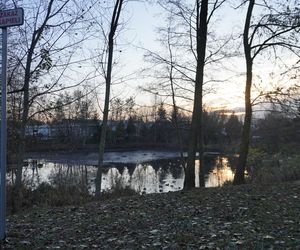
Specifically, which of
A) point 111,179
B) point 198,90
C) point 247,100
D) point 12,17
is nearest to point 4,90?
point 12,17

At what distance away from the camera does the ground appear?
5.86 m

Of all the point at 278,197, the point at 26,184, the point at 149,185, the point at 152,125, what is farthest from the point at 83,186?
the point at 152,125

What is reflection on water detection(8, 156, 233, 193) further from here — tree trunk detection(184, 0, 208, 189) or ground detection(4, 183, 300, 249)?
ground detection(4, 183, 300, 249)

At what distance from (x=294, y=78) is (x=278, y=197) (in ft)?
22.9

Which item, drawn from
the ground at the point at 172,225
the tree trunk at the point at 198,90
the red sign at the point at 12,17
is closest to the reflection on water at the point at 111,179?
the tree trunk at the point at 198,90

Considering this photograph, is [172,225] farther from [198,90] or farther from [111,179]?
[111,179]

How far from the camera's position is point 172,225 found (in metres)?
6.99

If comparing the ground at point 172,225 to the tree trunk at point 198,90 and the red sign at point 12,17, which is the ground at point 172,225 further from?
the red sign at point 12,17

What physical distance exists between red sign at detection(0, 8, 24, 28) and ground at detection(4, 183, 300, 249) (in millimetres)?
3009

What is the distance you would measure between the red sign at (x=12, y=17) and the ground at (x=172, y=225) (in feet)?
9.87

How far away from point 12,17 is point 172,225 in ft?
13.3

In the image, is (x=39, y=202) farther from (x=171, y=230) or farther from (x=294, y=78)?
(x=294, y=78)

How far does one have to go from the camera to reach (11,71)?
12352 millimetres

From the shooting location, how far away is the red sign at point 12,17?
5.38m
